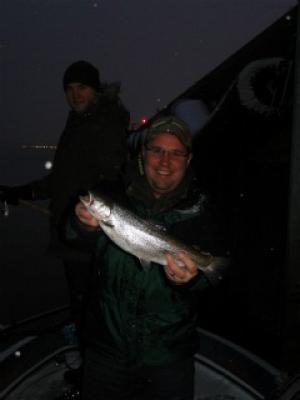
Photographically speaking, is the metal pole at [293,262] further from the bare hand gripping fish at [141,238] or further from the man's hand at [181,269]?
the man's hand at [181,269]

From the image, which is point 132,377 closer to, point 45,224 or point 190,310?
point 190,310

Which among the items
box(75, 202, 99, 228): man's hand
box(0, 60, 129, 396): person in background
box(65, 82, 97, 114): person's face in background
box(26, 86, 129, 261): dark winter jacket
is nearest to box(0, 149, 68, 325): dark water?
box(0, 60, 129, 396): person in background

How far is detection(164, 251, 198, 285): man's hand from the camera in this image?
3051mm

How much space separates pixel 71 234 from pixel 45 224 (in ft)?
90.2

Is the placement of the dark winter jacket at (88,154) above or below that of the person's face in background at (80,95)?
below

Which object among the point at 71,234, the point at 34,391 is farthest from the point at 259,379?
the point at 71,234

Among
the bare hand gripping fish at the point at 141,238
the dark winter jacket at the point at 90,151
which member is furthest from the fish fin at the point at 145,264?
Answer: the dark winter jacket at the point at 90,151

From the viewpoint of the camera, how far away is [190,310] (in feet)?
10.8

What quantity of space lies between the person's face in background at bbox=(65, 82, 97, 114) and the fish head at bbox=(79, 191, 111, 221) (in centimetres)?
178

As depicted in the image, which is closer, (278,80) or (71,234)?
(71,234)

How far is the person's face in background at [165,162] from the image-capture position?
3291 millimetres

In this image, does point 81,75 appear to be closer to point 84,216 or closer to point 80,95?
point 80,95

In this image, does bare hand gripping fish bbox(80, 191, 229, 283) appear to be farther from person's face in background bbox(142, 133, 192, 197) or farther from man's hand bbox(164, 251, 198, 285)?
person's face in background bbox(142, 133, 192, 197)

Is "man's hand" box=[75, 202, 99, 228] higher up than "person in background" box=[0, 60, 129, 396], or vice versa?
"person in background" box=[0, 60, 129, 396]
